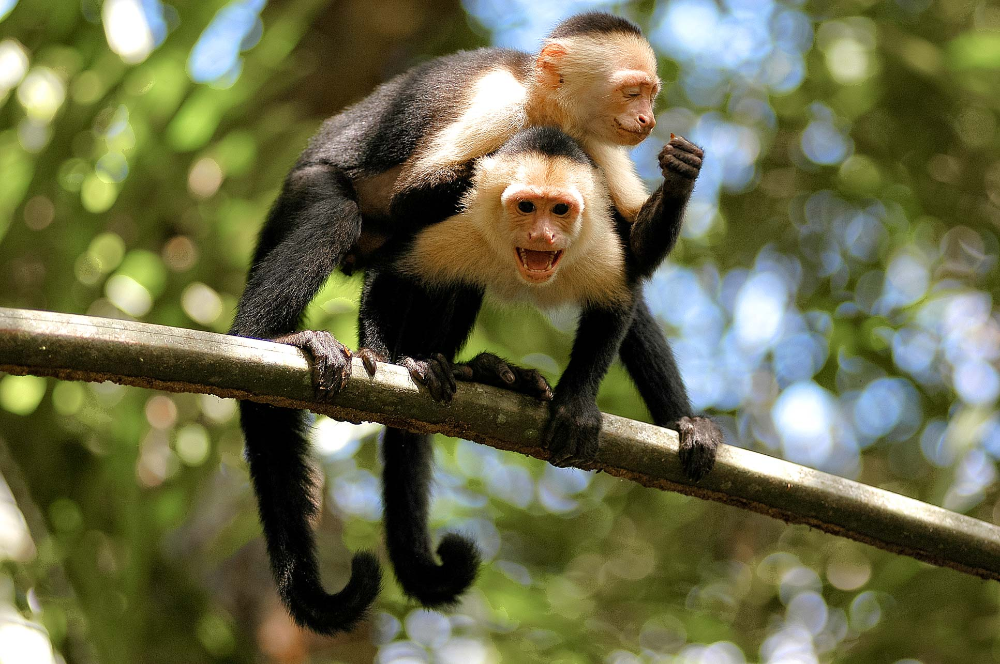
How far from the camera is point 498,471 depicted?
816 cm

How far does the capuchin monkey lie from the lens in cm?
384

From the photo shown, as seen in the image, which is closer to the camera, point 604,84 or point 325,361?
point 325,361

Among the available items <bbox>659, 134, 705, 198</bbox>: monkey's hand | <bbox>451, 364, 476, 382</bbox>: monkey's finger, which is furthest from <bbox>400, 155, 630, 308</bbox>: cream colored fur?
<bbox>451, 364, 476, 382</bbox>: monkey's finger

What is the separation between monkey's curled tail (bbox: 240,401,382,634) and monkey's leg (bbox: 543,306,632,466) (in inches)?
32.9

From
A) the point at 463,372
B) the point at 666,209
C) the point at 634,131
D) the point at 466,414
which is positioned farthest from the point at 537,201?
the point at 466,414

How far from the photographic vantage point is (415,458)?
4.62m

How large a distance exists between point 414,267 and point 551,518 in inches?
156

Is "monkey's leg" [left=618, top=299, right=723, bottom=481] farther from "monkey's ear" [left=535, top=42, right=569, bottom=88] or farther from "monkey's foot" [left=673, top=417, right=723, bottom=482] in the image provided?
"monkey's ear" [left=535, top=42, right=569, bottom=88]

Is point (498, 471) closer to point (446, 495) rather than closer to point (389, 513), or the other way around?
point (446, 495)

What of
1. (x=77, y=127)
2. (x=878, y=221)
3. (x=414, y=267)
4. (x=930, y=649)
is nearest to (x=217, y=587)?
(x=77, y=127)

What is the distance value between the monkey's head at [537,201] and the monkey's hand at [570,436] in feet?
1.92

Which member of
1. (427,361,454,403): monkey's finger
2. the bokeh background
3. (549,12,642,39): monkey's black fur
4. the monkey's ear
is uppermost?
(549,12,642,39): monkey's black fur

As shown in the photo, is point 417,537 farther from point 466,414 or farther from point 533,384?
point 466,414

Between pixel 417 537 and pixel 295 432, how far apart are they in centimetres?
74
